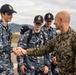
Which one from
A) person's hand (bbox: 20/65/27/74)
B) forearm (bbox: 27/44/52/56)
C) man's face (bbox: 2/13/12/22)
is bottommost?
person's hand (bbox: 20/65/27/74)

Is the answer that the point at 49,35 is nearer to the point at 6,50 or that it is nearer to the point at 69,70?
the point at 6,50

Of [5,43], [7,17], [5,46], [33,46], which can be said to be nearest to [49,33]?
[33,46]

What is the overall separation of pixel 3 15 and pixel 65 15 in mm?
1970

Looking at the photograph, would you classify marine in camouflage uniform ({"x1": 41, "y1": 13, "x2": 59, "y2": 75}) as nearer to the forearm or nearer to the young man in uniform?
the young man in uniform

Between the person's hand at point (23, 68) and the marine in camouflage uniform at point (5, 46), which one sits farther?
the person's hand at point (23, 68)

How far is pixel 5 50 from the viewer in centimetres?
810

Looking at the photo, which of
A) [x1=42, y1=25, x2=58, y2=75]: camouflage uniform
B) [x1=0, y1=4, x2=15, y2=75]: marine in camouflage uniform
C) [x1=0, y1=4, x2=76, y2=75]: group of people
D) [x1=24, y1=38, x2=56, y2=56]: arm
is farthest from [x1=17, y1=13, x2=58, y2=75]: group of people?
[x1=24, y1=38, x2=56, y2=56]: arm

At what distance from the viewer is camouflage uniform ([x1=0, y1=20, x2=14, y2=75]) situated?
8133 mm

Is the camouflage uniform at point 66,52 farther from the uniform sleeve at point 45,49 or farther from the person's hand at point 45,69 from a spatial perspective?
the person's hand at point 45,69

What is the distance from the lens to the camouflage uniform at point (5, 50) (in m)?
8.13

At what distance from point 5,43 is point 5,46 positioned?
0.48ft

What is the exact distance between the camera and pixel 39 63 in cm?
942

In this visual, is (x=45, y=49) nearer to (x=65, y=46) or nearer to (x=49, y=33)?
(x=65, y=46)

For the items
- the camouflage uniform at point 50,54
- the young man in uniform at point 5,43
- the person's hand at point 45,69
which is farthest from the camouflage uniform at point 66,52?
the camouflage uniform at point 50,54
